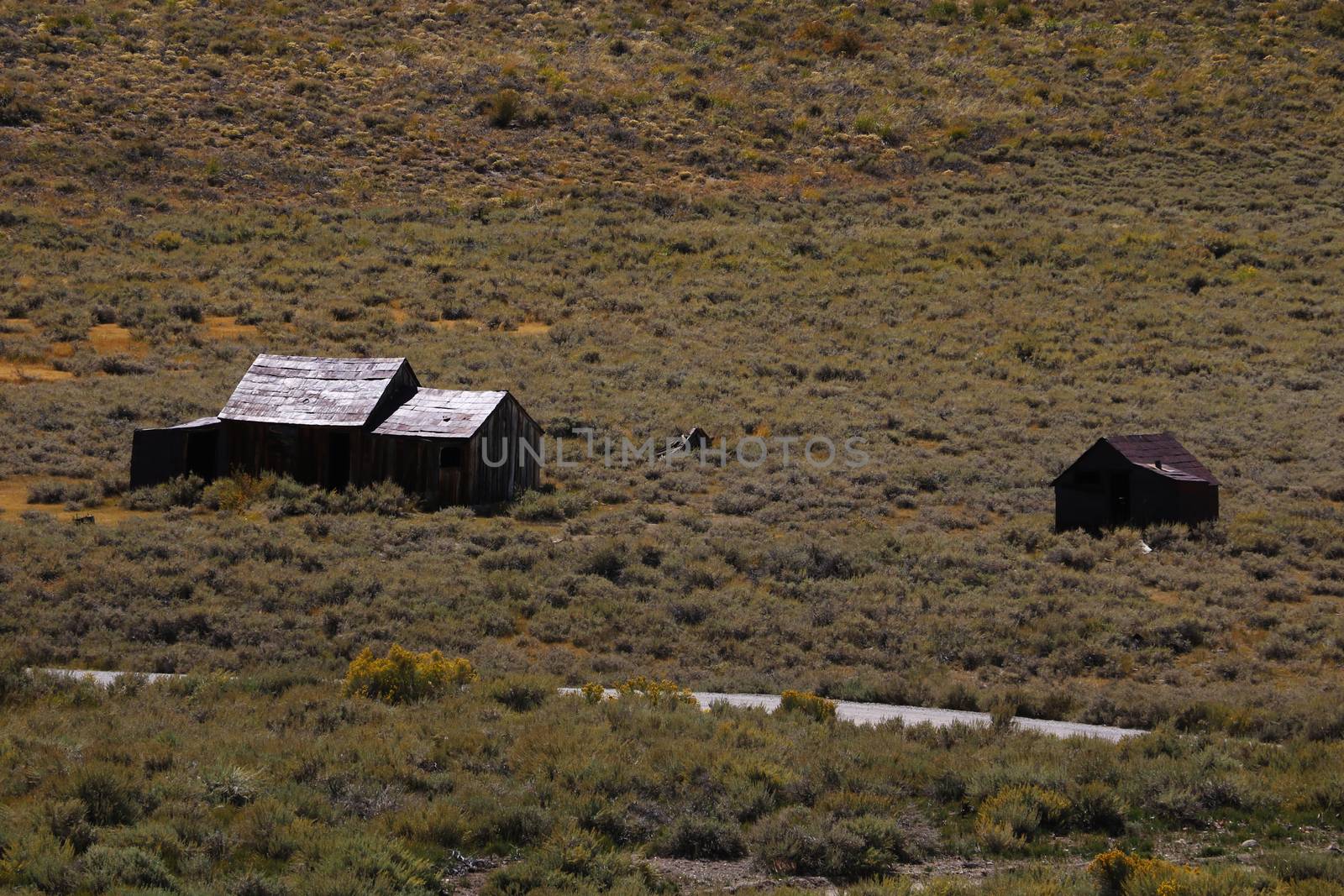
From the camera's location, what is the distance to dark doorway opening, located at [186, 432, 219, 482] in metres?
27.6

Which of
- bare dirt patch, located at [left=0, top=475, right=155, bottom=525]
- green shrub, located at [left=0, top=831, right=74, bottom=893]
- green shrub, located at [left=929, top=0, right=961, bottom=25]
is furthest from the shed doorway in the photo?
green shrub, located at [left=929, top=0, right=961, bottom=25]

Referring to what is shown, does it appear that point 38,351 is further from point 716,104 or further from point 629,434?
point 716,104

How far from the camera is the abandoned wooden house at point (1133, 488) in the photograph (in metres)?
24.9

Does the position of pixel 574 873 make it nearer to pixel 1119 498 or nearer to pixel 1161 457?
pixel 1119 498

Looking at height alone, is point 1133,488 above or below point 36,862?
above

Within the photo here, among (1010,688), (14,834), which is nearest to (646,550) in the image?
→ (1010,688)

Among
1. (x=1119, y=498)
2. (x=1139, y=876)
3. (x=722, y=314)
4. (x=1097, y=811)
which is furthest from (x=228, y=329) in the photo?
(x=1139, y=876)

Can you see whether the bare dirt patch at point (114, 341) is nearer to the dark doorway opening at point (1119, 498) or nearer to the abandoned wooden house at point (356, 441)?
the abandoned wooden house at point (356, 441)

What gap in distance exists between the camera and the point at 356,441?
2731 centimetres

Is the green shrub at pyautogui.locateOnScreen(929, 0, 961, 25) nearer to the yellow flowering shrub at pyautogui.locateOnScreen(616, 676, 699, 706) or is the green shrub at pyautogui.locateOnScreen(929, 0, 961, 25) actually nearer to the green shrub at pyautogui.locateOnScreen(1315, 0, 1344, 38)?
the green shrub at pyautogui.locateOnScreen(1315, 0, 1344, 38)

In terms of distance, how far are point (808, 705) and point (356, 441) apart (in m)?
16.2

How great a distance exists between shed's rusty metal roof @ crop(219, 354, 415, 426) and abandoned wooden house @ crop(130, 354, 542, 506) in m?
0.03

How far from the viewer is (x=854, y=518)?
26.7m

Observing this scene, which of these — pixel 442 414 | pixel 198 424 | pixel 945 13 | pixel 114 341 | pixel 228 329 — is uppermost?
pixel 945 13
